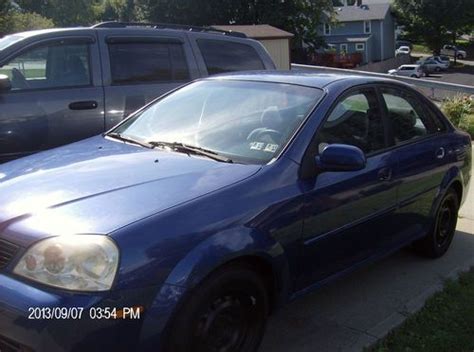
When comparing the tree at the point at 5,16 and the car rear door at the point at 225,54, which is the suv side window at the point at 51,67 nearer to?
the car rear door at the point at 225,54

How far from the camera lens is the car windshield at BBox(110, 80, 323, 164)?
3406mm

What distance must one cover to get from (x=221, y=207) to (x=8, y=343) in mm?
1077

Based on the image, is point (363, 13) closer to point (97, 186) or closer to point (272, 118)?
point (272, 118)

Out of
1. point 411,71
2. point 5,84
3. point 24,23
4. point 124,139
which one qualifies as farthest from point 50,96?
point 411,71

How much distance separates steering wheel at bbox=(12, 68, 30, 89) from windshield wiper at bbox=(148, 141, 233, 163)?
2.18 meters

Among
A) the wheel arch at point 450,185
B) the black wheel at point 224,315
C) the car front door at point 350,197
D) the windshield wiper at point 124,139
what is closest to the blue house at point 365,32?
the wheel arch at point 450,185

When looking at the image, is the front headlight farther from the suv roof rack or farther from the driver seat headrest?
the suv roof rack

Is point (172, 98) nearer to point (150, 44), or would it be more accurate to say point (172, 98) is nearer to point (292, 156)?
point (292, 156)

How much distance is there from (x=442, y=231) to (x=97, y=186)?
10.6 feet

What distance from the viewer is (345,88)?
12.4 feet

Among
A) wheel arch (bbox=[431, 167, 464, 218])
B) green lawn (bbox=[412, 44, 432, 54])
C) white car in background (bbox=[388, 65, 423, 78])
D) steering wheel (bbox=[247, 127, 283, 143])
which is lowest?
green lawn (bbox=[412, 44, 432, 54])

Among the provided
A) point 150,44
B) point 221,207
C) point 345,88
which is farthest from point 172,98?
point 150,44

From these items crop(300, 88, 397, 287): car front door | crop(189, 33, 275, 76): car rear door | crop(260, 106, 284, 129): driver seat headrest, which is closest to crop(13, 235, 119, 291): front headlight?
crop(300, 88, 397, 287): car front door

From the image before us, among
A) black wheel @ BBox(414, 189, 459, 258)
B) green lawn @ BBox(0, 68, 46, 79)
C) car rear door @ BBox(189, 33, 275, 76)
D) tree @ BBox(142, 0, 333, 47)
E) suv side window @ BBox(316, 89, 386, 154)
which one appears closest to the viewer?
suv side window @ BBox(316, 89, 386, 154)
